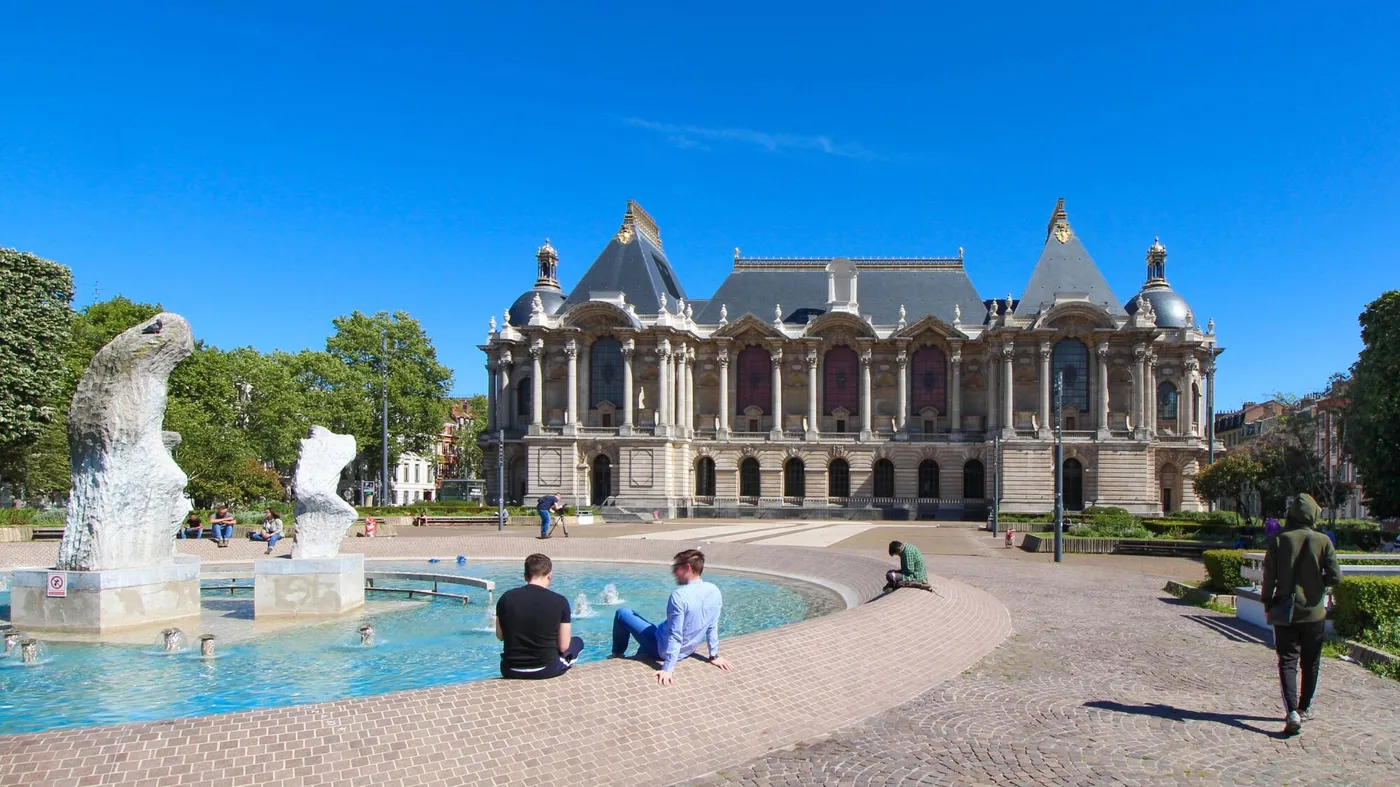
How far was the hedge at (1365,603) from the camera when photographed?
15289mm

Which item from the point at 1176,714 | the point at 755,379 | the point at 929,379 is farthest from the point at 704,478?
the point at 1176,714

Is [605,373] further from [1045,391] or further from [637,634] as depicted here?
[637,634]

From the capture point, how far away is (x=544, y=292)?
255 feet

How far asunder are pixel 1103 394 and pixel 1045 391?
416 centimetres

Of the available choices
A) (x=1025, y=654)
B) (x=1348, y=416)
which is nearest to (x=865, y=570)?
(x=1025, y=654)

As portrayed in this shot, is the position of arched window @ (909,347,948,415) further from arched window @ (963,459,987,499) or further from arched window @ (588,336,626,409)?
arched window @ (588,336,626,409)

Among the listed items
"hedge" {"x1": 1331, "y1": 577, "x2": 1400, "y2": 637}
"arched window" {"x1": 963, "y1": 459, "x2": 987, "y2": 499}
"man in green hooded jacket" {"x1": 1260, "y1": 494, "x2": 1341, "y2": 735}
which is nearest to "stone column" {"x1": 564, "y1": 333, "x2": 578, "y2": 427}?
"arched window" {"x1": 963, "y1": 459, "x2": 987, "y2": 499}

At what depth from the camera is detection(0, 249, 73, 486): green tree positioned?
41.7m

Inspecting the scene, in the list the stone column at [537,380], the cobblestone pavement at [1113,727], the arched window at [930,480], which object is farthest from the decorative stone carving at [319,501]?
the arched window at [930,480]

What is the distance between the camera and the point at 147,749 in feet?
23.6

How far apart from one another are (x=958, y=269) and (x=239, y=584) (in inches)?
2632

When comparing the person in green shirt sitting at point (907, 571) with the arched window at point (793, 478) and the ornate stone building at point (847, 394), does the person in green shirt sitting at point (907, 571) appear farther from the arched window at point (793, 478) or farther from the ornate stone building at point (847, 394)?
the arched window at point (793, 478)

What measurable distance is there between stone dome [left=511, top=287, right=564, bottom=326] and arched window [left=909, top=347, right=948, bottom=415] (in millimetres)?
29612

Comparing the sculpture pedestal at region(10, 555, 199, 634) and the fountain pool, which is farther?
the sculpture pedestal at region(10, 555, 199, 634)
